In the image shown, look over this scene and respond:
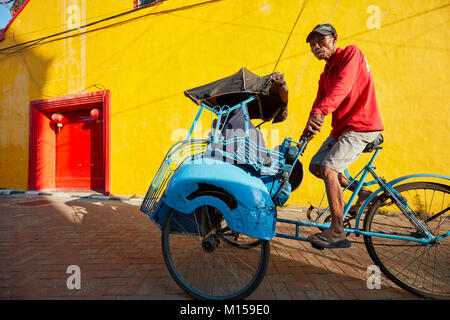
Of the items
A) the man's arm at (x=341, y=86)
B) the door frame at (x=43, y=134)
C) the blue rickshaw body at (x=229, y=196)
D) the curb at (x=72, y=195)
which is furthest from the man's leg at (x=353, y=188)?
the door frame at (x=43, y=134)

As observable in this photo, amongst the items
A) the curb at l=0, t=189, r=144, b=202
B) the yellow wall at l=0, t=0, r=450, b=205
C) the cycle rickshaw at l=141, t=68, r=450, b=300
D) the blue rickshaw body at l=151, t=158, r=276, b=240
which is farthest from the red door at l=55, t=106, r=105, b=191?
the blue rickshaw body at l=151, t=158, r=276, b=240

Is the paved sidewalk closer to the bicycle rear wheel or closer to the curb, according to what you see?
the bicycle rear wheel

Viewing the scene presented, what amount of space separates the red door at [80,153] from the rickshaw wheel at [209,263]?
22.1ft

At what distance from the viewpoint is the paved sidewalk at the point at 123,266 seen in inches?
76.4

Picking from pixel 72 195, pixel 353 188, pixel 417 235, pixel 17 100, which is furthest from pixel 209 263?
pixel 17 100

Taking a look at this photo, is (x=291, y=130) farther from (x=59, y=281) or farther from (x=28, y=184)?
(x=28, y=184)

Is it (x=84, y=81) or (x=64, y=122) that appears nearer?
(x=84, y=81)

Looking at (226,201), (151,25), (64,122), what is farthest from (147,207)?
(64,122)

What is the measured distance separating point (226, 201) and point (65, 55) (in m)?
8.89

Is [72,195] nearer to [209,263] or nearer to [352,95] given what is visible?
[209,263]

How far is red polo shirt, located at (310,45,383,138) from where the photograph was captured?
1.87 metres

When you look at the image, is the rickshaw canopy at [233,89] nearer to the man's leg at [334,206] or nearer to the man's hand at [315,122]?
the man's hand at [315,122]

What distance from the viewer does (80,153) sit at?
26.7ft

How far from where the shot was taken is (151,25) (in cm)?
663
